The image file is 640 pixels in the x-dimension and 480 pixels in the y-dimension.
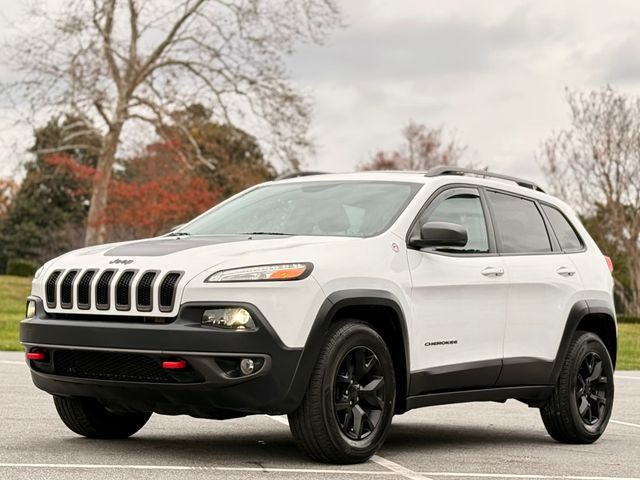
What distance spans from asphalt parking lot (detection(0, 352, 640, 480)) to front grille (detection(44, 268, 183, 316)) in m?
0.93

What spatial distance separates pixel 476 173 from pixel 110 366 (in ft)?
11.1

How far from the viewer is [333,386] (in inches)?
300

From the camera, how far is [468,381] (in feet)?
28.8

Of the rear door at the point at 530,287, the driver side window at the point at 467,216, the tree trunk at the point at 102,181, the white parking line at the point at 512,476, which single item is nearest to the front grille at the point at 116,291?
the white parking line at the point at 512,476

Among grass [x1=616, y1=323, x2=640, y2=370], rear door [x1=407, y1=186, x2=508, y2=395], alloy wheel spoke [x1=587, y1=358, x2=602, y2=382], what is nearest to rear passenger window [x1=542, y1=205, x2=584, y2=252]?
alloy wheel spoke [x1=587, y1=358, x2=602, y2=382]

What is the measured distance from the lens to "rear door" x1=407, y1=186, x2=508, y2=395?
833 centimetres

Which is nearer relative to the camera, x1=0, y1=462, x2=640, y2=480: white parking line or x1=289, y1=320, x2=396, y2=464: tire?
x1=0, y1=462, x2=640, y2=480: white parking line

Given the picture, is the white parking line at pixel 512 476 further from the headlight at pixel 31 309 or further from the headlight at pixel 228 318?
the headlight at pixel 31 309

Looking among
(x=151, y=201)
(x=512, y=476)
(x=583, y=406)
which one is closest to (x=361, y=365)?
(x=512, y=476)

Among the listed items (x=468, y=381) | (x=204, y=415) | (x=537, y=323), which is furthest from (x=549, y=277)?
(x=204, y=415)

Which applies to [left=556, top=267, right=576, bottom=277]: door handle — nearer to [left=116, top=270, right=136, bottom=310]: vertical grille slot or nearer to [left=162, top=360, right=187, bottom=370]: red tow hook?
[left=162, top=360, right=187, bottom=370]: red tow hook

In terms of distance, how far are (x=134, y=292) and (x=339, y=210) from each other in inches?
71.1

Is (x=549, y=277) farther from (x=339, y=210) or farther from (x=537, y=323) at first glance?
(x=339, y=210)

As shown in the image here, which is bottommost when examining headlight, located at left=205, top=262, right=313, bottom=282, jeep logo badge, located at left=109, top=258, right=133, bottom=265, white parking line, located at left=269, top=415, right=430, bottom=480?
white parking line, located at left=269, top=415, right=430, bottom=480
